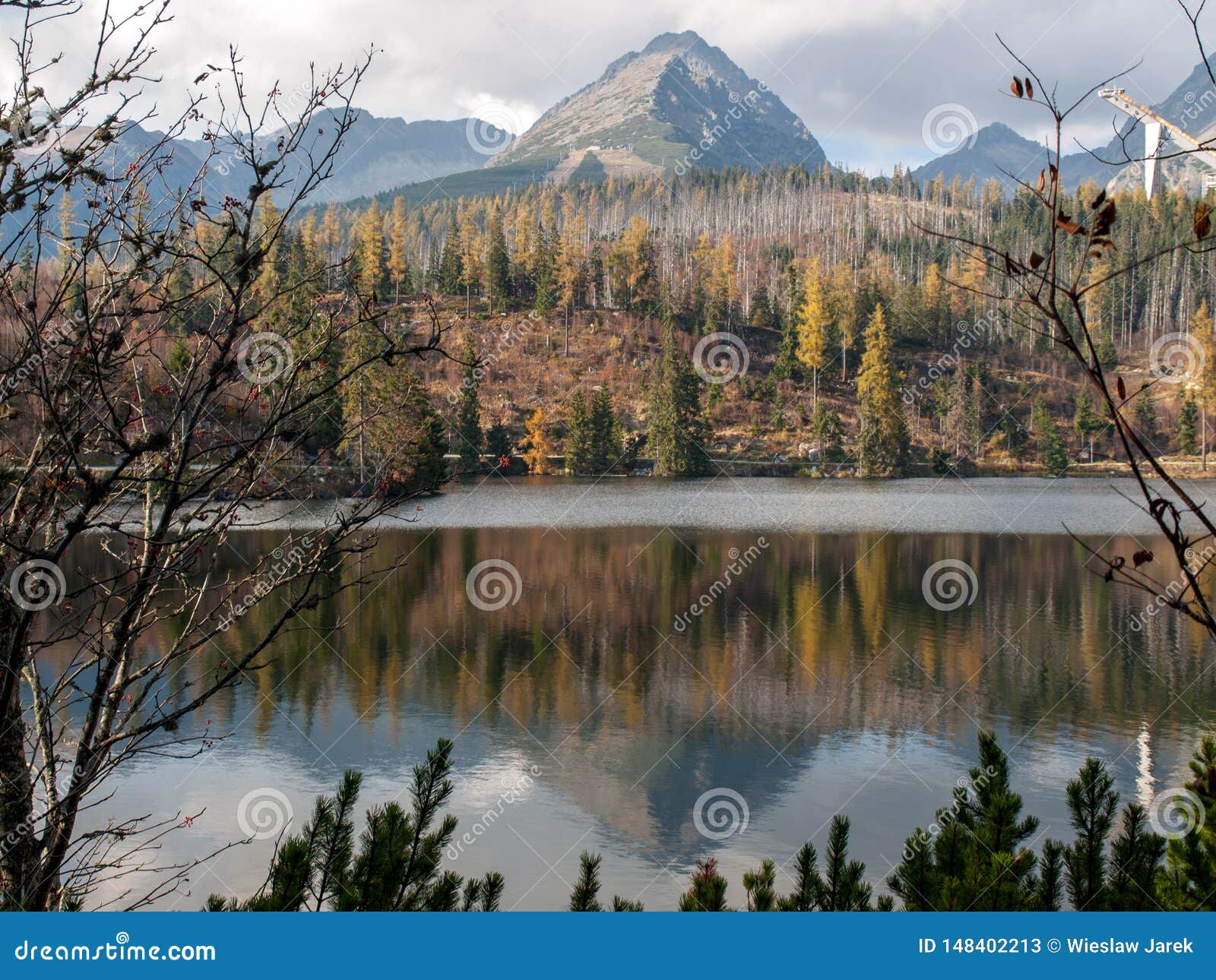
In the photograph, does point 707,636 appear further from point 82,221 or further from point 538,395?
point 538,395

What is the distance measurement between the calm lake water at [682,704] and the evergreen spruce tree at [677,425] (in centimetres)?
2325

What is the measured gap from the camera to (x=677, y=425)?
44.4 metres

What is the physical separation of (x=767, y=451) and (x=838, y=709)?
3801cm

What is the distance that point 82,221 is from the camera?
Result: 2840 millimetres

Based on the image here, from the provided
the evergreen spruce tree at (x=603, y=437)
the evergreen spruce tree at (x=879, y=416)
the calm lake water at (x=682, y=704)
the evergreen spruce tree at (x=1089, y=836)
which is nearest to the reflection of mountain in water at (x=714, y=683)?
the calm lake water at (x=682, y=704)

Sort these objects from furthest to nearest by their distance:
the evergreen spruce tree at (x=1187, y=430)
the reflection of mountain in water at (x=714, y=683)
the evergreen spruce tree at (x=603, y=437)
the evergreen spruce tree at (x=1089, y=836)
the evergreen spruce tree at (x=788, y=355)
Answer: the evergreen spruce tree at (x=788, y=355) → the evergreen spruce tree at (x=1187, y=430) → the evergreen spruce tree at (x=603, y=437) → the reflection of mountain in water at (x=714, y=683) → the evergreen spruce tree at (x=1089, y=836)

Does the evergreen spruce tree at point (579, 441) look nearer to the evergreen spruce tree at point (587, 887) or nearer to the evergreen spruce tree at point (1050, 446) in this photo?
the evergreen spruce tree at point (1050, 446)

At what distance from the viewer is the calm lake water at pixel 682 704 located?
789 cm

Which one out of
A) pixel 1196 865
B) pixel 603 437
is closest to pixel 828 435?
pixel 603 437

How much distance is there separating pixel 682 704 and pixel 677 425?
1329 inches

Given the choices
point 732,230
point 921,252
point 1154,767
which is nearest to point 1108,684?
point 1154,767

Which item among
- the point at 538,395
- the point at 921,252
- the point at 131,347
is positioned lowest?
the point at 131,347

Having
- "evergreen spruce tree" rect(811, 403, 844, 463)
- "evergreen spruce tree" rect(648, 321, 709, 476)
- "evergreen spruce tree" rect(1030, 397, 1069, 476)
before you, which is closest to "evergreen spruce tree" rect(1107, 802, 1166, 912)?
"evergreen spruce tree" rect(648, 321, 709, 476)

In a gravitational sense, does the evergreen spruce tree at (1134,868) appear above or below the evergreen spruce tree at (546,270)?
below
